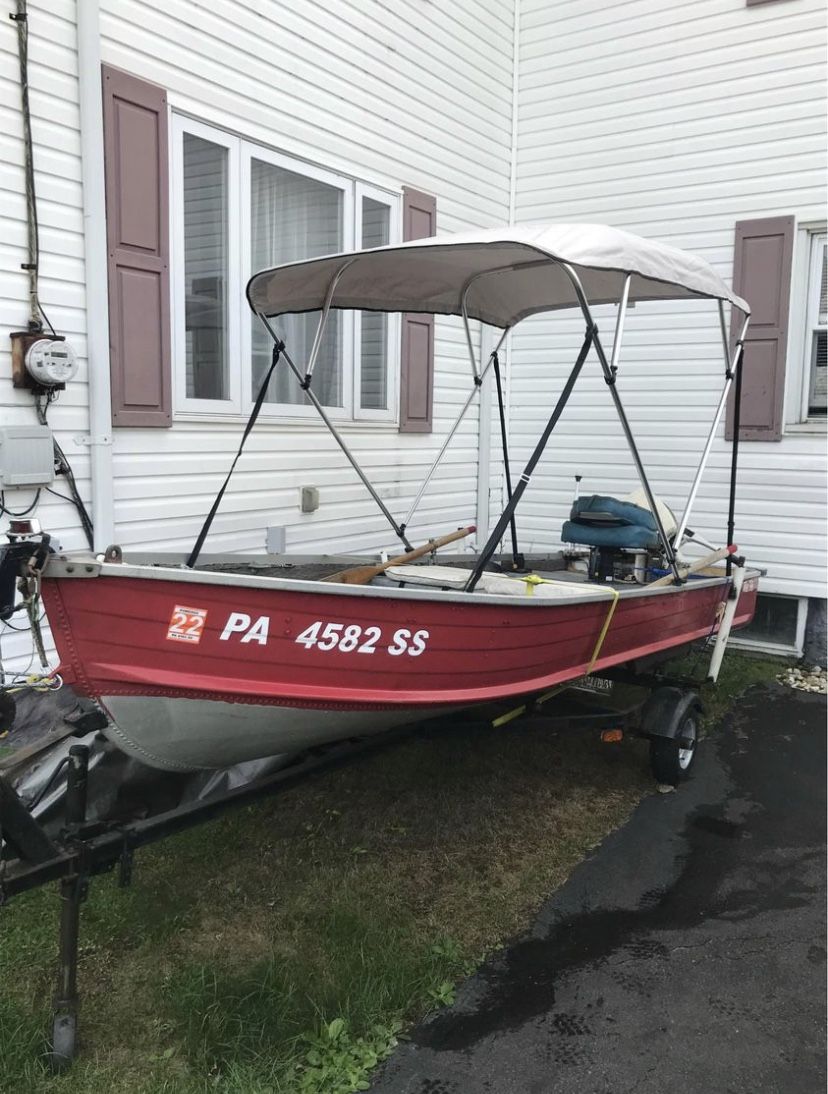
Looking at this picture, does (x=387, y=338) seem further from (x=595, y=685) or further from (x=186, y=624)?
(x=186, y=624)

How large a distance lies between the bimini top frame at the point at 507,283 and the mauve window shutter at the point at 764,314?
7.08 ft

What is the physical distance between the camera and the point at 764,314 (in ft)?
23.5

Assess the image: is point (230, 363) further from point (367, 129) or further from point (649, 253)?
point (649, 253)

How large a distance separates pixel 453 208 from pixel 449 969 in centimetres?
628

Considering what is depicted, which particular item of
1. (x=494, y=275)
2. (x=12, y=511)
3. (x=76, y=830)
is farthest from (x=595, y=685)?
(x=12, y=511)

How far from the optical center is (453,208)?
7617 mm

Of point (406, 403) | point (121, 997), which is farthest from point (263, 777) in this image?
point (406, 403)

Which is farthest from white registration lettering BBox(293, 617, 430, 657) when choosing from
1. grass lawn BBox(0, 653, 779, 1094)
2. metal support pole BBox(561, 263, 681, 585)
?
metal support pole BBox(561, 263, 681, 585)

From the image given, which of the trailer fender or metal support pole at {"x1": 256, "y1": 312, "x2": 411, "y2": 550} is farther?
the trailer fender

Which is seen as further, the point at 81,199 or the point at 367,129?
the point at 367,129

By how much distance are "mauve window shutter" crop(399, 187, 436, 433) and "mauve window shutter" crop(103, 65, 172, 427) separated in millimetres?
2505

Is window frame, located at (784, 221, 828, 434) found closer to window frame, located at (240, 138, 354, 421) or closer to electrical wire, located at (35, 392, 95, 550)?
window frame, located at (240, 138, 354, 421)

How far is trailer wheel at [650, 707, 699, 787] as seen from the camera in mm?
4852

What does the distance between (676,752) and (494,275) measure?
115 inches
